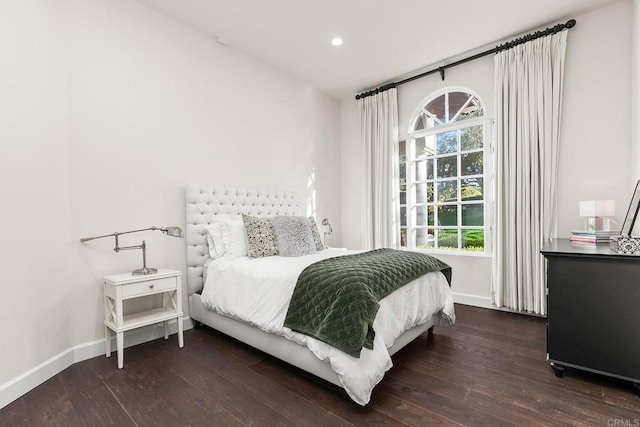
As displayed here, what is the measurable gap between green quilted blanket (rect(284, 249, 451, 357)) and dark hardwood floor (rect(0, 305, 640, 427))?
40 centimetres

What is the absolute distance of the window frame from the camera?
3652 mm

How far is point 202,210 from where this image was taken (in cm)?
312

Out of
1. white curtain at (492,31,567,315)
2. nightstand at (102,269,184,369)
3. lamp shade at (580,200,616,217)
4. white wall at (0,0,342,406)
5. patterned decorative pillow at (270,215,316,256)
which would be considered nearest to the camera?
white wall at (0,0,342,406)

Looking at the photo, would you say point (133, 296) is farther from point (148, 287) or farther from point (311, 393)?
point (311, 393)

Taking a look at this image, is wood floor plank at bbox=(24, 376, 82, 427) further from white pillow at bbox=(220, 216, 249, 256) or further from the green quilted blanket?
white pillow at bbox=(220, 216, 249, 256)

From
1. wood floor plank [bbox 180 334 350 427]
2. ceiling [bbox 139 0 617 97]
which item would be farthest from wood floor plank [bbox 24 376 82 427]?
ceiling [bbox 139 0 617 97]

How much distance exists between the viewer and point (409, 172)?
4352mm

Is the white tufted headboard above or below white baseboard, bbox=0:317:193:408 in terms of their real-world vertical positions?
above

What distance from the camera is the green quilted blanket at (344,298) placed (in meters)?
1.71

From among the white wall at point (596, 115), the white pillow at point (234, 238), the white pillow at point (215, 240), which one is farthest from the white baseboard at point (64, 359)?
the white wall at point (596, 115)

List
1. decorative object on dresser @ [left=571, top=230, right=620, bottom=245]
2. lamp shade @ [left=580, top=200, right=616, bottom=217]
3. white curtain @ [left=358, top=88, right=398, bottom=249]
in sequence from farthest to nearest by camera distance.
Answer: white curtain @ [left=358, top=88, right=398, bottom=249]
lamp shade @ [left=580, top=200, right=616, bottom=217]
decorative object on dresser @ [left=571, top=230, right=620, bottom=245]

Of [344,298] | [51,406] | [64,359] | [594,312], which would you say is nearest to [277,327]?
[344,298]

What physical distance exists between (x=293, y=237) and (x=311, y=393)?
147cm

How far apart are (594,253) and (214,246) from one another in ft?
9.75
